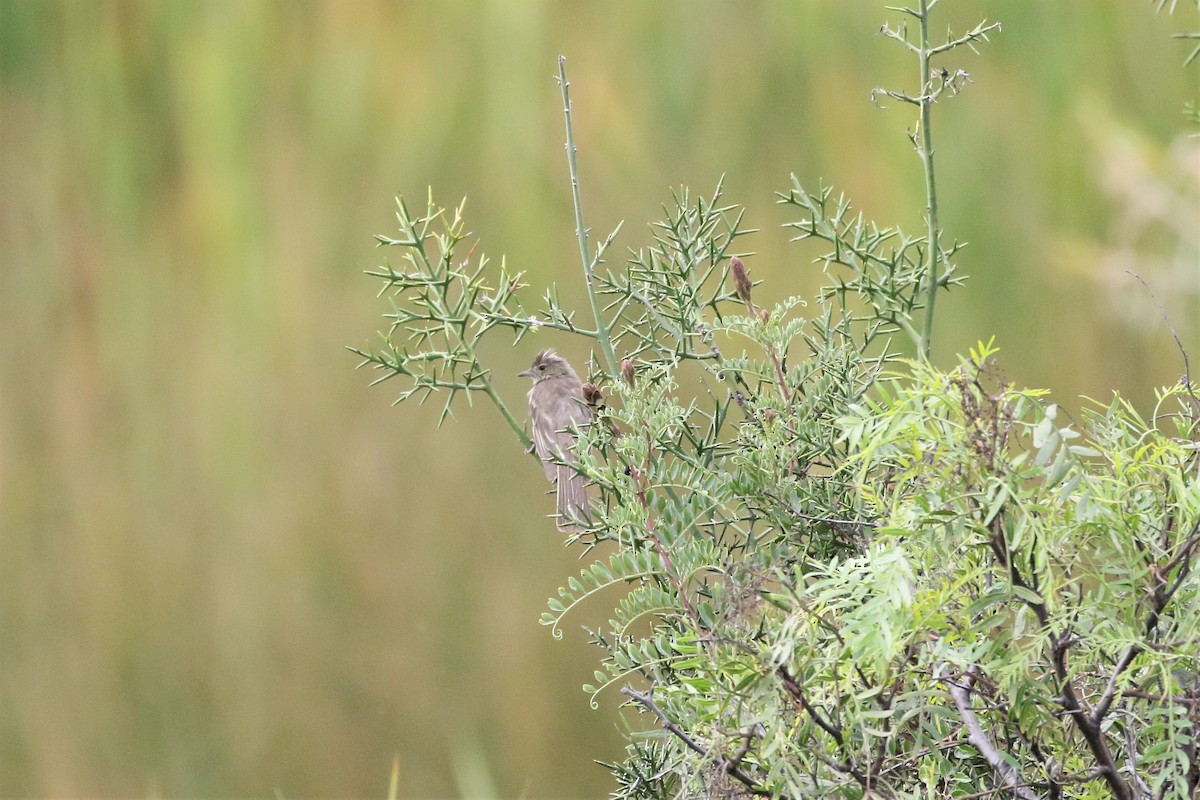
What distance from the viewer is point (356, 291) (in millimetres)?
2352

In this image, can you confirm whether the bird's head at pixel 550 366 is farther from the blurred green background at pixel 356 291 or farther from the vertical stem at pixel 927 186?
the vertical stem at pixel 927 186

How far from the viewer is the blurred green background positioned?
7.69 ft

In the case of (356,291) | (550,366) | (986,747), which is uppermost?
(356,291)

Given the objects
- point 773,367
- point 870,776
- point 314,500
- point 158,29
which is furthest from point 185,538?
point 870,776

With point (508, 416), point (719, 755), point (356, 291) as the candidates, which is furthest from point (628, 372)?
point (356, 291)

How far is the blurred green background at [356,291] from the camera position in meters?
2.34

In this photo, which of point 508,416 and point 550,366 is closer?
point 508,416

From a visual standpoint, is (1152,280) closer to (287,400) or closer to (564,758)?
(564,758)

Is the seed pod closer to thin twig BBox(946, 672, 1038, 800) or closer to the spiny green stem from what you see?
the spiny green stem

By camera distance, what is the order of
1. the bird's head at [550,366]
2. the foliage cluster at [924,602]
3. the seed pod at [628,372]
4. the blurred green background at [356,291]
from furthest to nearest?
the blurred green background at [356,291] → the bird's head at [550,366] → the seed pod at [628,372] → the foliage cluster at [924,602]

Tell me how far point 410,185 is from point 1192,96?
61.7 inches

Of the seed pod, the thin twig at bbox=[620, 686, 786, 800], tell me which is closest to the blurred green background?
the seed pod

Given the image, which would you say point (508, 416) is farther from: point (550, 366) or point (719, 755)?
point (550, 366)

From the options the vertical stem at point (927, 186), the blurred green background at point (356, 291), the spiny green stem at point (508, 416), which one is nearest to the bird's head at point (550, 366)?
the blurred green background at point (356, 291)
